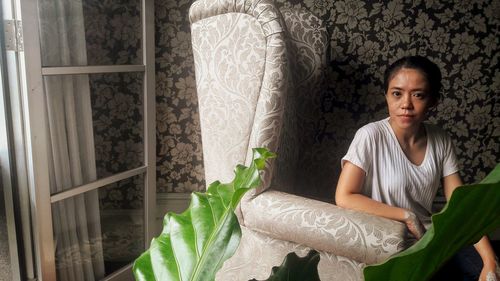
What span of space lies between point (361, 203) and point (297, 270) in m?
0.86

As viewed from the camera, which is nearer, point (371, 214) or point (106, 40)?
point (371, 214)

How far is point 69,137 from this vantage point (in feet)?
5.00

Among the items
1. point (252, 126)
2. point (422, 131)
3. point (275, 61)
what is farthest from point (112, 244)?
point (422, 131)

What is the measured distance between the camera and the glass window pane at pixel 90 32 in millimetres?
1410

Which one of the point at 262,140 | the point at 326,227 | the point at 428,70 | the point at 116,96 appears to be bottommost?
the point at 326,227

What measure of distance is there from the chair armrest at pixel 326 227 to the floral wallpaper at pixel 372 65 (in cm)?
65

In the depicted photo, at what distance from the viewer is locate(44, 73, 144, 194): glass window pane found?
1.47 m

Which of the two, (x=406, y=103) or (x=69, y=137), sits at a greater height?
(x=406, y=103)

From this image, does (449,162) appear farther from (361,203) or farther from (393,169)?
(361,203)

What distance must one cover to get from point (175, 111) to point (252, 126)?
0.85 m

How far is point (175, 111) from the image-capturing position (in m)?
2.02

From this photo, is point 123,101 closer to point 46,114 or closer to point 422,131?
point 46,114

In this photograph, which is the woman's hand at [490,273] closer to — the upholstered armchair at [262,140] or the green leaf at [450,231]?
the upholstered armchair at [262,140]

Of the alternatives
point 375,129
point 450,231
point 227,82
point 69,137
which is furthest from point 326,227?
point 69,137
